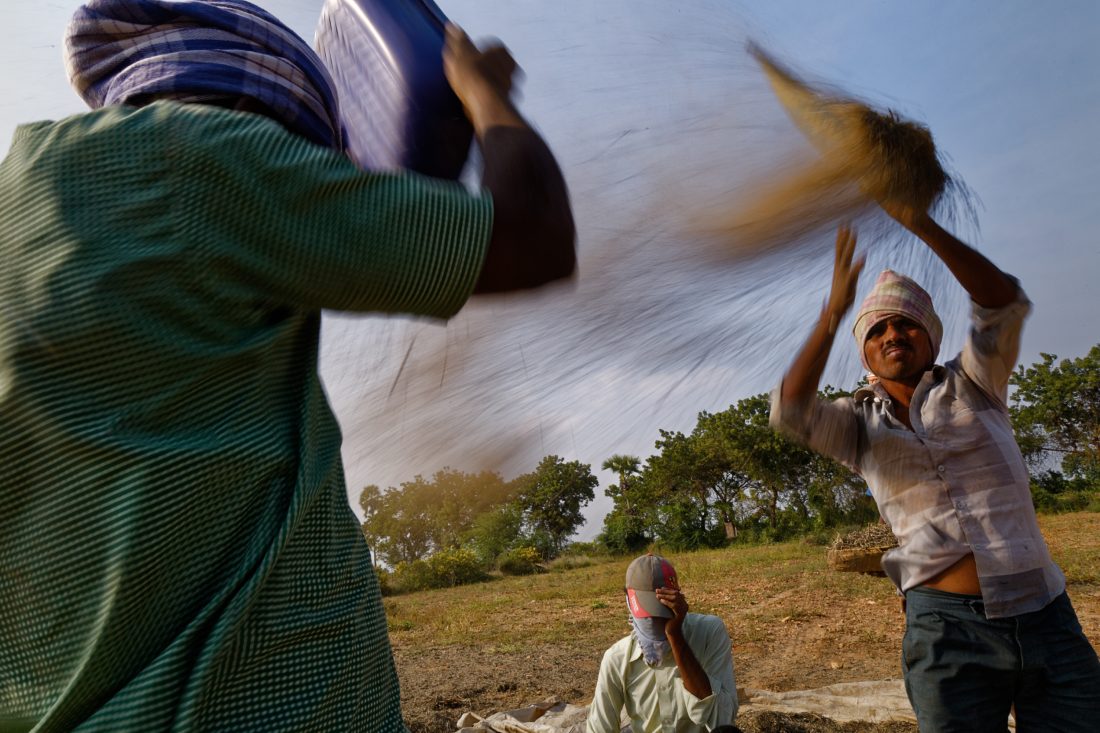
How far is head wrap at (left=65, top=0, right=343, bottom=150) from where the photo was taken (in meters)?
0.84

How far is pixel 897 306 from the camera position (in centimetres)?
238

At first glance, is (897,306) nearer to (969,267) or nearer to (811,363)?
(969,267)

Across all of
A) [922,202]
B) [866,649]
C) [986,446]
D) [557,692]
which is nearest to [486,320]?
[922,202]

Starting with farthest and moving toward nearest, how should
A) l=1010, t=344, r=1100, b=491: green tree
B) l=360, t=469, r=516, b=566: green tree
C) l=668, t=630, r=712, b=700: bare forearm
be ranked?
1. l=1010, t=344, r=1100, b=491: green tree
2. l=668, t=630, r=712, b=700: bare forearm
3. l=360, t=469, r=516, b=566: green tree

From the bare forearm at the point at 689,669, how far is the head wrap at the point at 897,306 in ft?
5.98

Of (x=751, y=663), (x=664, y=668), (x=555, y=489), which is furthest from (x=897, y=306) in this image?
(x=751, y=663)

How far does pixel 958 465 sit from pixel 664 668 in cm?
212

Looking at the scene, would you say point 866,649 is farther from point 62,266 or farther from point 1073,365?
point 1073,365

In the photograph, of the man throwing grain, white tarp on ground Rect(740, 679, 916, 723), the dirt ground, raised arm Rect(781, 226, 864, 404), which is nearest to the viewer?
Result: raised arm Rect(781, 226, 864, 404)

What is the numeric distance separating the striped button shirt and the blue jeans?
8 cm

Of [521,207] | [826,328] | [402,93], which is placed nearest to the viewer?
[521,207]

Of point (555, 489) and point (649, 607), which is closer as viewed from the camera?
point (555, 489)

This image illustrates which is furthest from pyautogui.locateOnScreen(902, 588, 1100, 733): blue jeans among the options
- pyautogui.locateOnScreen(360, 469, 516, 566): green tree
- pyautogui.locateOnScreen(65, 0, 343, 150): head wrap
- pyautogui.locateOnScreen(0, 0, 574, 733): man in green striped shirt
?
pyautogui.locateOnScreen(65, 0, 343, 150): head wrap

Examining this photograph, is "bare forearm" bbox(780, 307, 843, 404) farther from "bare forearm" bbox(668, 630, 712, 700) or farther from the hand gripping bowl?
"bare forearm" bbox(668, 630, 712, 700)
